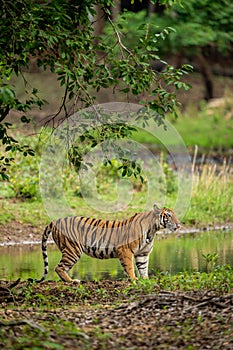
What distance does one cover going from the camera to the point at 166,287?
873 cm

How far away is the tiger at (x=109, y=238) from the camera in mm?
10523

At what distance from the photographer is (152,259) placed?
12.6 m

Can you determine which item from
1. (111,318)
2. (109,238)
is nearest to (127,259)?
(109,238)

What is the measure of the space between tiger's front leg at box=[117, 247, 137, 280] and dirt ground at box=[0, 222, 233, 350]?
0.71 metres

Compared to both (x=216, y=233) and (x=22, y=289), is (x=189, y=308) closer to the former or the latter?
(x=22, y=289)

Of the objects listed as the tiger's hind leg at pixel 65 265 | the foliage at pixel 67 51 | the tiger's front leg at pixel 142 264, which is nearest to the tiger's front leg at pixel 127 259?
the tiger's front leg at pixel 142 264

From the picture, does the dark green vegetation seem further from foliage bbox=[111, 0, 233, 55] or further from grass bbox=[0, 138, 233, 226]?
foliage bbox=[111, 0, 233, 55]

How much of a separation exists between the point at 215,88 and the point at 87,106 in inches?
1044

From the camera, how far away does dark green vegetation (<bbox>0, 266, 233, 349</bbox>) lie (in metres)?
6.46

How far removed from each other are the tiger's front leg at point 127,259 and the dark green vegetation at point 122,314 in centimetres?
40

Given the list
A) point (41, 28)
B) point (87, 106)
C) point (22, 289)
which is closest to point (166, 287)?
point (22, 289)

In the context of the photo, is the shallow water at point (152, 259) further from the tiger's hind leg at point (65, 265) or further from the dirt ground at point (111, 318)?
the dirt ground at point (111, 318)

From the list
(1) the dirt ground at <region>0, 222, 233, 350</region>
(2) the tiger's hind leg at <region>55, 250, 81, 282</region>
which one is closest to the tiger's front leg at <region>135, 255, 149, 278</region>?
(2) the tiger's hind leg at <region>55, 250, 81, 282</region>

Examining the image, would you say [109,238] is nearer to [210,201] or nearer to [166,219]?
[166,219]
